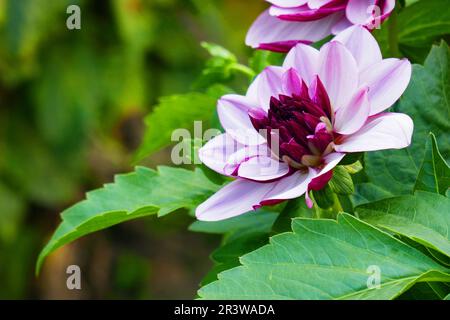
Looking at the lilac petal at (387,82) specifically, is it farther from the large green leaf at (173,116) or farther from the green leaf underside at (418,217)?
the large green leaf at (173,116)

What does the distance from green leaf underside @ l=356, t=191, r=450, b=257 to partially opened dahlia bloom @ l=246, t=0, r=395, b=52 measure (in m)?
0.10

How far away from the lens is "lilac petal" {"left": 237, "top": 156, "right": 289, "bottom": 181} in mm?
414

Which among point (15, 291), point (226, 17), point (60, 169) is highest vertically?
point (226, 17)

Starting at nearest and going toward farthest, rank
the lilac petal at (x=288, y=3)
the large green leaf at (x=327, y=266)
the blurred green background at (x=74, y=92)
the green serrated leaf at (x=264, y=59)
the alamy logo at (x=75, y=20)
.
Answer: the large green leaf at (x=327, y=266), the lilac petal at (x=288, y=3), the green serrated leaf at (x=264, y=59), the alamy logo at (x=75, y=20), the blurred green background at (x=74, y=92)

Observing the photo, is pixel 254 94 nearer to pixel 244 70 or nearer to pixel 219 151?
pixel 219 151

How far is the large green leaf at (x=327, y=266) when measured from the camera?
1.21 ft

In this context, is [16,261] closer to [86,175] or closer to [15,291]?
[15,291]

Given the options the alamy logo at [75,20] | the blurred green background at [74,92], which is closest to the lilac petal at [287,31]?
the alamy logo at [75,20]

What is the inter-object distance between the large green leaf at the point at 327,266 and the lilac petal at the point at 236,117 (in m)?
0.07

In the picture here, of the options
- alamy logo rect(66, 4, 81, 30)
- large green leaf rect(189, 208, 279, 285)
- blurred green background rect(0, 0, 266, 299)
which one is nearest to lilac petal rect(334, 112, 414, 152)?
large green leaf rect(189, 208, 279, 285)

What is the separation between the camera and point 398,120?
39 centimetres

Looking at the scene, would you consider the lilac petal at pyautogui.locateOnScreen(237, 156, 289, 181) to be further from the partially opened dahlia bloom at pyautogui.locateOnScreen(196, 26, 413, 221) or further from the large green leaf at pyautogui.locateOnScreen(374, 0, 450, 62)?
the large green leaf at pyautogui.locateOnScreen(374, 0, 450, 62)
